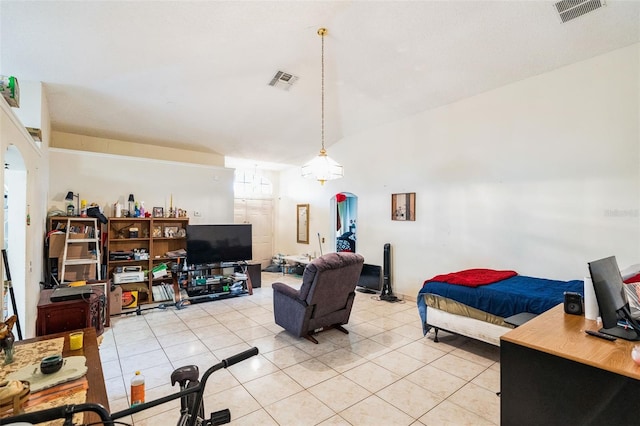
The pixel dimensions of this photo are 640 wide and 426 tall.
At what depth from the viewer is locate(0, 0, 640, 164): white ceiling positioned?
3070mm

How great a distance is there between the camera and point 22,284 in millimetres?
2992

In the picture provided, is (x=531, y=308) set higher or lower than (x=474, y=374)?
higher

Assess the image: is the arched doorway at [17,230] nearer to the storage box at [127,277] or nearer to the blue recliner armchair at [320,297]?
the storage box at [127,277]

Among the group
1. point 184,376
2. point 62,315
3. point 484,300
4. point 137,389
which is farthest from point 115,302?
point 484,300

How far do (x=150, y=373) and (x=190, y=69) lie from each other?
3630 millimetres

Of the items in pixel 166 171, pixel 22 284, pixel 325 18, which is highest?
pixel 325 18

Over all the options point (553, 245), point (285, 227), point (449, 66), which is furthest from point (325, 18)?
point (285, 227)

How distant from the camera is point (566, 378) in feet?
5.40

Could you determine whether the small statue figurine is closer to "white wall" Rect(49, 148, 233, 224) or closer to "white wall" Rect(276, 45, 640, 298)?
"white wall" Rect(49, 148, 233, 224)

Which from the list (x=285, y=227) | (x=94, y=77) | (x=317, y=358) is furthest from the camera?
(x=285, y=227)

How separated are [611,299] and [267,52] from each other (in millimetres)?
4071

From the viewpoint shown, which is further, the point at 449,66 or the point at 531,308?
the point at 449,66

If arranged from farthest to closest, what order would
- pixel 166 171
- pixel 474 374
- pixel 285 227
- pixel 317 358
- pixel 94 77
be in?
pixel 285 227
pixel 166 171
pixel 94 77
pixel 317 358
pixel 474 374

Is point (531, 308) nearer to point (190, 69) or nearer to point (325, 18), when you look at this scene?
point (325, 18)
